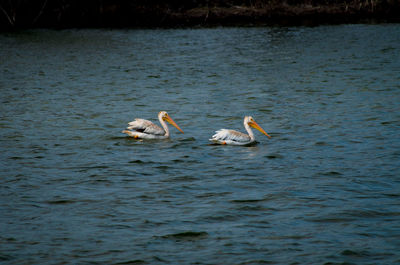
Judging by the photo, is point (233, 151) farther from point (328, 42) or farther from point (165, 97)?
point (328, 42)

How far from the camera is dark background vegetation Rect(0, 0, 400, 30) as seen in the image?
3806cm

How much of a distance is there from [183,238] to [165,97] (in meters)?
10.9

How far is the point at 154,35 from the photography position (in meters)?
34.5

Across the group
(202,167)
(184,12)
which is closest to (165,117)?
(202,167)

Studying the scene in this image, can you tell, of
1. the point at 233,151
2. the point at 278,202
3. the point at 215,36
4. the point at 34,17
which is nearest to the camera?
the point at 278,202

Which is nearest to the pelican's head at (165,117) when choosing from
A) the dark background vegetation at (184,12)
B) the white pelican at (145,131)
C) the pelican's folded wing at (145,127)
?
the white pelican at (145,131)

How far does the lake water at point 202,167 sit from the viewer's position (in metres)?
7.05

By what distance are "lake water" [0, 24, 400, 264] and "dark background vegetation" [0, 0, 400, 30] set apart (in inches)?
599

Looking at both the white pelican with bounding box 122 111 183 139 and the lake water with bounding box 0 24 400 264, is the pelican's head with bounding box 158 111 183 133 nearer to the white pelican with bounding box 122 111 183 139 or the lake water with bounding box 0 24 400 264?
the lake water with bounding box 0 24 400 264

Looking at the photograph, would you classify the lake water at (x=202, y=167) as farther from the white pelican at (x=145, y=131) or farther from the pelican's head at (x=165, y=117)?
the pelican's head at (x=165, y=117)

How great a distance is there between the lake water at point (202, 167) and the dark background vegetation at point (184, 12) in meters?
15.2

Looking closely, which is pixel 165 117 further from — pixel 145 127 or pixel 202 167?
pixel 202 167

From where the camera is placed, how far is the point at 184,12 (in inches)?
1585

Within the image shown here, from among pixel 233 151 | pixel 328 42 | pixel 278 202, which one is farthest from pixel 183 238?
pixel 328 42
